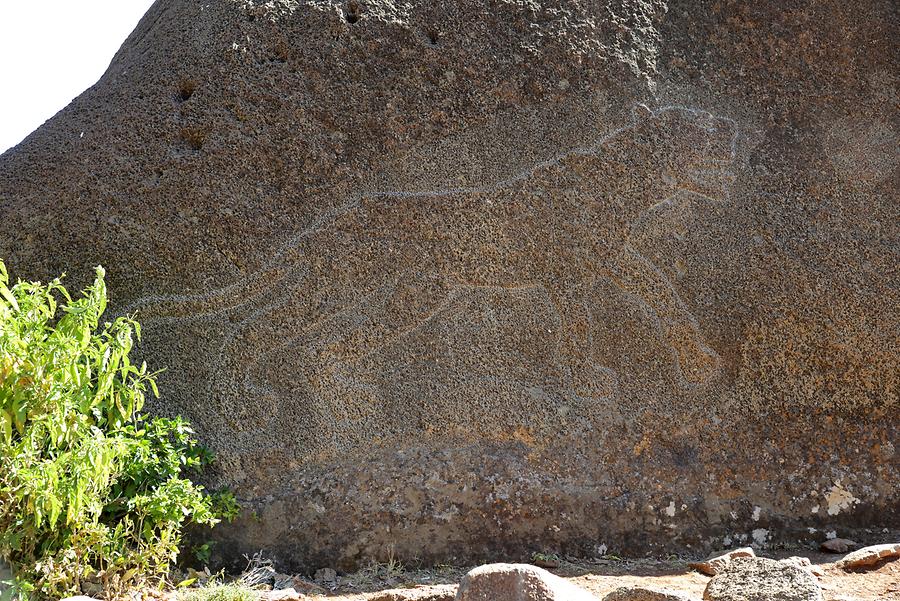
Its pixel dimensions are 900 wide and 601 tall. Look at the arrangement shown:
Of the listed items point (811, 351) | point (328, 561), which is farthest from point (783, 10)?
point (328, 561)

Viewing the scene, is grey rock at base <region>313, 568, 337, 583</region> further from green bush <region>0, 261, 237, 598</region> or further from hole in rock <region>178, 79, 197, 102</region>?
hole in rock <region>178, 79, 197, 102</region>

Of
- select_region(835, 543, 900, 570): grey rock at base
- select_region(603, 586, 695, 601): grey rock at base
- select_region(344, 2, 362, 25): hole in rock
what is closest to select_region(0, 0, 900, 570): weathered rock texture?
select_region(344, 2, 362, 25): hole in rock

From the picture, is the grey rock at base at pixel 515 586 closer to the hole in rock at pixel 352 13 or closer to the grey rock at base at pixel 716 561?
the grey rock at base at pixel 716 561

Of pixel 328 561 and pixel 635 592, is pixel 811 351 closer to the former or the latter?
pixel 635 592

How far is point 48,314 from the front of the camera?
2877 mm

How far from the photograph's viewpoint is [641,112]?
402 centimetres

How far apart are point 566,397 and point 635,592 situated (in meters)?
1.36

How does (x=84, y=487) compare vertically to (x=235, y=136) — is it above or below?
below

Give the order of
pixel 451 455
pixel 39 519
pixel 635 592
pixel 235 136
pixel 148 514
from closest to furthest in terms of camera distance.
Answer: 1. pixel 635 592
2. pixel 39 519
3. pixel 148 514
4. pixel 451 455
5. pixel 235 136

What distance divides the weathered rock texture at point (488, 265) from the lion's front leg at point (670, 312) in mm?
10

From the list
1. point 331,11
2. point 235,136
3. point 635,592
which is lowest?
point 635,592

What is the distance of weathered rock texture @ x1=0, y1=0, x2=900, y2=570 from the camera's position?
3477 mm

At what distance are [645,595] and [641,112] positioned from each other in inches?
92.0

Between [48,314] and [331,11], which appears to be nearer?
[48,314]
